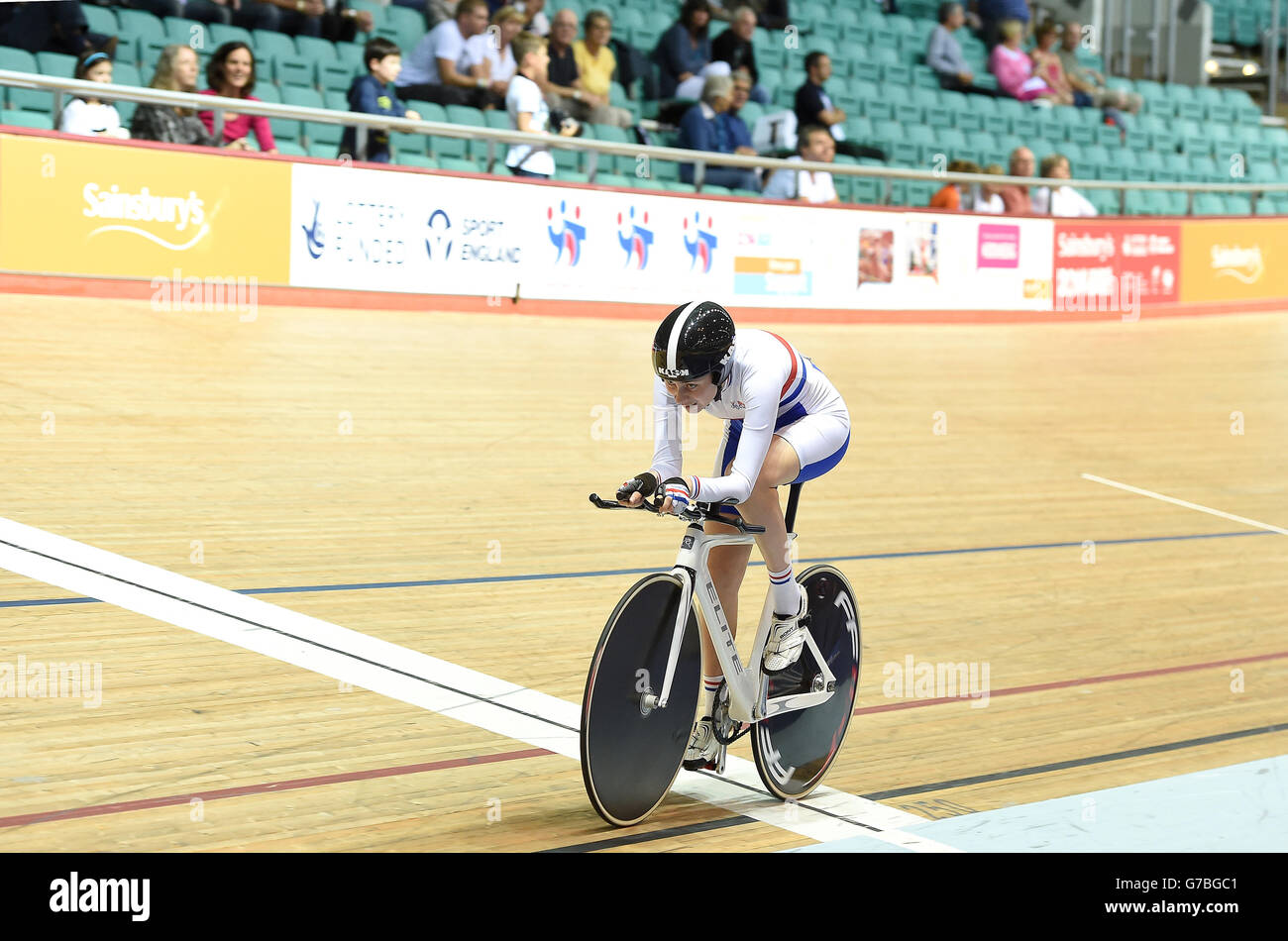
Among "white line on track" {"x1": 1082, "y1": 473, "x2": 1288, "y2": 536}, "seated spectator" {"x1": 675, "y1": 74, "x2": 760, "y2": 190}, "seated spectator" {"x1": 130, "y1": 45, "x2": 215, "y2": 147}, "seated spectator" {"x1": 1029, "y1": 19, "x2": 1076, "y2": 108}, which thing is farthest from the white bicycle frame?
"seated spectator" {"x1": 1029, "y1": 19, "x2": 1076, "y2": 108}

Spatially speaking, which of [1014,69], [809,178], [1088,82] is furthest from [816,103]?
[1088,82]

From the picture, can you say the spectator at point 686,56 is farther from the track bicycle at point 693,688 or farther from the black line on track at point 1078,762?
the track bicycle at point 693,688

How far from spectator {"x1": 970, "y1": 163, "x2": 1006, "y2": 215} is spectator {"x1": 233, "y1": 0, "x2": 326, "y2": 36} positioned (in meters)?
5.91

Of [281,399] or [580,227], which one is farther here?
[580,227]

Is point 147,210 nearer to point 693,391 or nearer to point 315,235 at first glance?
point 315,235

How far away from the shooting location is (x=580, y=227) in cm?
993

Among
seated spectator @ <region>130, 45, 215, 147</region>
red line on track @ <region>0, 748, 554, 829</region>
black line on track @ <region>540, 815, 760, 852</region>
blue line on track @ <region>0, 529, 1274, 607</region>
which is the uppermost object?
seated spectator @ <region>130, 45, 215, 147</region>

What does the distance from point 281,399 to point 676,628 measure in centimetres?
429

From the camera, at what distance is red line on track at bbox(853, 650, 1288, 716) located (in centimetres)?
403

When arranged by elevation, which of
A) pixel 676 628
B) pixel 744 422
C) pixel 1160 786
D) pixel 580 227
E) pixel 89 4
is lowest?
pixel 1160 786

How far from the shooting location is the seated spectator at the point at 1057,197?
13320 mm

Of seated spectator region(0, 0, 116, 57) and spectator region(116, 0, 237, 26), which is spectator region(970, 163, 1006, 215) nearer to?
spectator region(116, 0, 237, 26)
